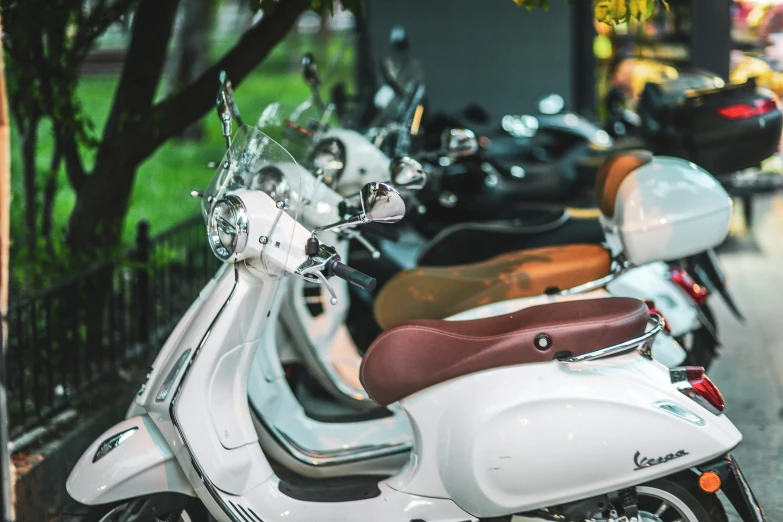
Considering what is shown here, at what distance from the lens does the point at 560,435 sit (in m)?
2.82

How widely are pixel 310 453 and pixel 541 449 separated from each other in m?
1.01

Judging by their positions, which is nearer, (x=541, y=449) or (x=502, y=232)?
(x=541, y=449)

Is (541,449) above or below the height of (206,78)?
below

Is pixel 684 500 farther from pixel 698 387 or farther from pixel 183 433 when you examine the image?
pixel 183 433

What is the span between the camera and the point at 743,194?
346 inches

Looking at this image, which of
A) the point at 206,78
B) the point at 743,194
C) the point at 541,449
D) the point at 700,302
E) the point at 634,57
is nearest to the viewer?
the point at 541,449

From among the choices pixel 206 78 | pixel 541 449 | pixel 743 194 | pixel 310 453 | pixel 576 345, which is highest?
pixel 206 78

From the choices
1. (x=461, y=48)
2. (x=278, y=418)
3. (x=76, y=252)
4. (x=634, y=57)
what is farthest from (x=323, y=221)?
(x=634, y=57)

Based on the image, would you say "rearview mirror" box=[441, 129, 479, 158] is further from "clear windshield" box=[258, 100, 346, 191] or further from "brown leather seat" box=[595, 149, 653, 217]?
"brown leather seat" box=[595, 149, 653, 217]

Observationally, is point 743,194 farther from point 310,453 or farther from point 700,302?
point 310,453

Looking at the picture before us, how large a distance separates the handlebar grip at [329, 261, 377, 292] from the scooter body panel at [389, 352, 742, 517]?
1.35ft

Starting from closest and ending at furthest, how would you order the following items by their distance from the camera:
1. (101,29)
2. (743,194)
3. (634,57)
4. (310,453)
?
1. (310,453)
2. (101,29)
3. (743,194)
4. (634,57)

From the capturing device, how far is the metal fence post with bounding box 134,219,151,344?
5.08 metres

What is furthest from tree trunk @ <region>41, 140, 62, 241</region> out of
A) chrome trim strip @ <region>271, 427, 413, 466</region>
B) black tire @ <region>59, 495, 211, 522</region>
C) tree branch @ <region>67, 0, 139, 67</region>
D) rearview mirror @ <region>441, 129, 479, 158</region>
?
black tire @ <region>59, 495, 211, 522</region>
